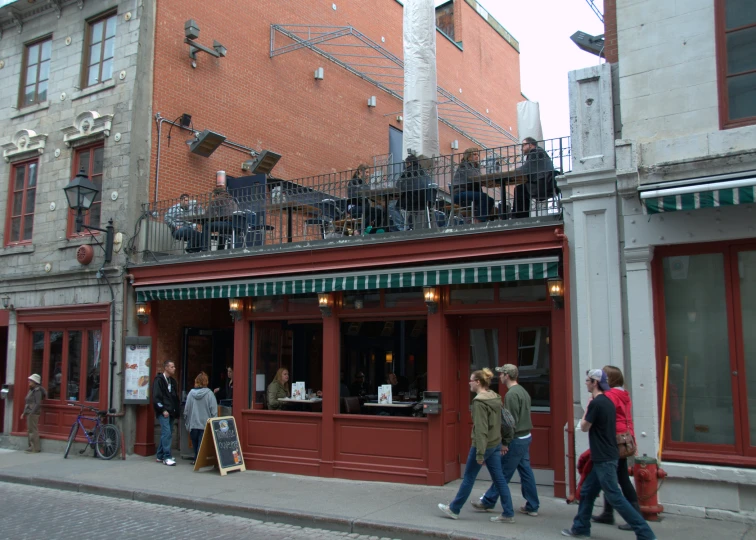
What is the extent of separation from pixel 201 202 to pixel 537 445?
25.1 ft

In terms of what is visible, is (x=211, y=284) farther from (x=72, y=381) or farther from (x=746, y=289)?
(x=746, y=289)

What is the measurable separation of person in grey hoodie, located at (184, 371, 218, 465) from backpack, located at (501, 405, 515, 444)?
5.86m

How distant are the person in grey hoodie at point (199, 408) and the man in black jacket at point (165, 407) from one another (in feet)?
2.03

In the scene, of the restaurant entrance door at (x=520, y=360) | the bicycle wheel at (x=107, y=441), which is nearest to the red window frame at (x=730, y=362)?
the restaurant entrance door at (x=520, y=360)

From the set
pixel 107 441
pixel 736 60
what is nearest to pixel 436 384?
pixel 736 60

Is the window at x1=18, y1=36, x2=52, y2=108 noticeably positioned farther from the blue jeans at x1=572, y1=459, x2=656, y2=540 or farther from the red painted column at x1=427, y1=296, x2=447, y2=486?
the blue jeans at x1=572, y1=459, x2=656, y2=540

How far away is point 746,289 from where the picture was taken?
7988mm

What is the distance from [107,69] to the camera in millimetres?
14508

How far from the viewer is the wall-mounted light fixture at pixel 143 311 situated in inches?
522

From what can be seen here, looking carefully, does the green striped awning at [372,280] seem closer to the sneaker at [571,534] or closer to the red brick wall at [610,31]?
the red brick wall at [610,31]

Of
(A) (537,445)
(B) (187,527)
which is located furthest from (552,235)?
(B) (187,527)

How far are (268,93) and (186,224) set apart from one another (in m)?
5.36

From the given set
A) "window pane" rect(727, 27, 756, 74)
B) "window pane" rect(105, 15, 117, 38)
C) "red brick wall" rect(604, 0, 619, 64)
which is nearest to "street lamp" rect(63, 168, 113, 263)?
"window pane" rect(105, 15, 117, 38)

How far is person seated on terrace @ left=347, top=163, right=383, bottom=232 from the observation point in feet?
36.4
